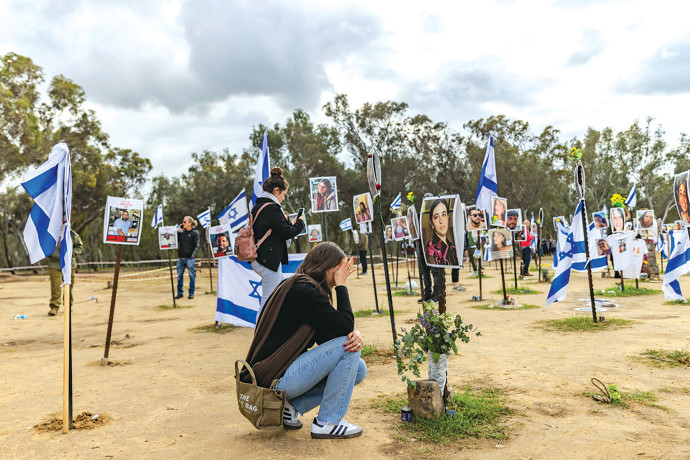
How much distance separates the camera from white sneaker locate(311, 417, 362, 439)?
11.2 feet

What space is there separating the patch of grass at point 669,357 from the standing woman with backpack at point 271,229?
4.21m

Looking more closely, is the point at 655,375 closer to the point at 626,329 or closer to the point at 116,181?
the point at 626,329

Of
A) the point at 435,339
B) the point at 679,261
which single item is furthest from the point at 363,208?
the point at 435,339

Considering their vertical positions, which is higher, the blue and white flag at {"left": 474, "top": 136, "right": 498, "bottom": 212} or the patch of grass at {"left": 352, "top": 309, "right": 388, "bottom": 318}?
the blue and white flag at {"left": 474, "top": 136, "right": 498, "bottom": 212}

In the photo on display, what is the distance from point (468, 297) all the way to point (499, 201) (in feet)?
9.66

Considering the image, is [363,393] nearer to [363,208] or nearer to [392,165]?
[363,208]

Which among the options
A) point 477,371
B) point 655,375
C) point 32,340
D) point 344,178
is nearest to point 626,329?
point 655,375

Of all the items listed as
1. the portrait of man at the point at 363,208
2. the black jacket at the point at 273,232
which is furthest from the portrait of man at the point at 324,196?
the black jacket at the point at 273,232

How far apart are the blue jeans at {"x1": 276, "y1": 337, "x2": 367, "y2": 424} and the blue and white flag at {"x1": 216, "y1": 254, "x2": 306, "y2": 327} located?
14.2 ft

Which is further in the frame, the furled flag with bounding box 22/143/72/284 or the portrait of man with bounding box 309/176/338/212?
the portrait of man with bounding box 309/176/338/212

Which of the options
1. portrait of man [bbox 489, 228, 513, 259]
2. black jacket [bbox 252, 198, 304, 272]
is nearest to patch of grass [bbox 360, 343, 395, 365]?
black jacket [bbox 252, 198, 304, 272]

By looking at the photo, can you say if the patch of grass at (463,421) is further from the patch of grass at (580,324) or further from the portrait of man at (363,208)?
the portrait of man at (363,208)

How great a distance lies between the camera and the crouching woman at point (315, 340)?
10.9 ft

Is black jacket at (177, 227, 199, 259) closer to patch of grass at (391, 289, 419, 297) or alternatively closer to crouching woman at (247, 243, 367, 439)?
patch of grass at (391, 289, 419, 297)
